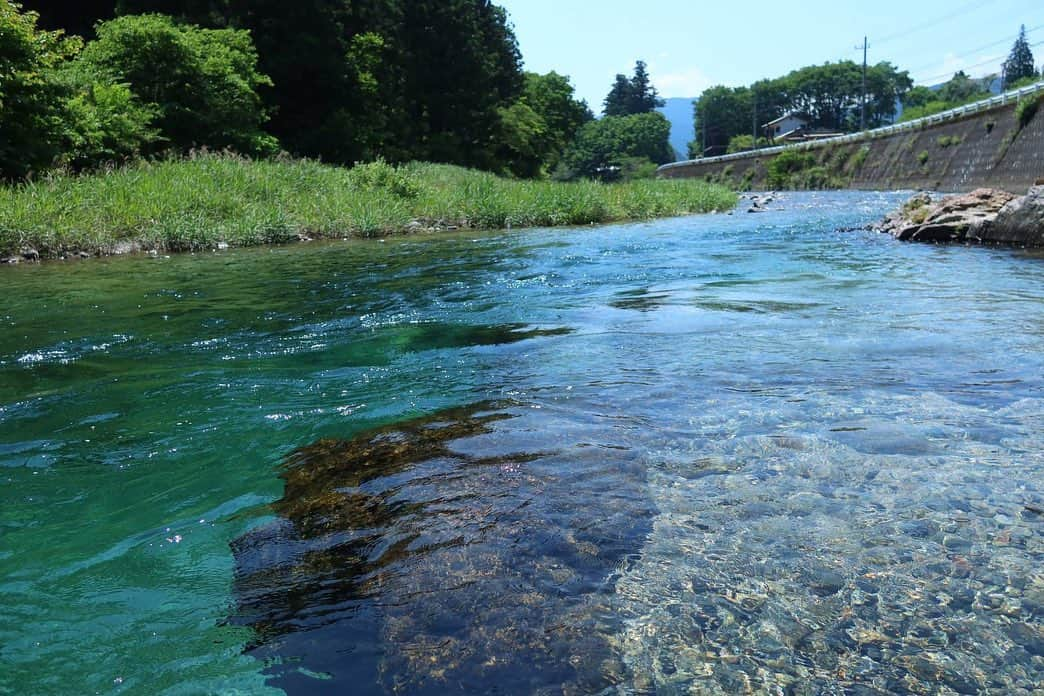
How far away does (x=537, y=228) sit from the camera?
19703 mm

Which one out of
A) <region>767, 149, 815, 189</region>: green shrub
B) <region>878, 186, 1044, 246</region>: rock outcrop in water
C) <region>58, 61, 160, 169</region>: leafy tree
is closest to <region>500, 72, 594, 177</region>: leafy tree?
<region>767, 149, 815, 189</region>: green shrub

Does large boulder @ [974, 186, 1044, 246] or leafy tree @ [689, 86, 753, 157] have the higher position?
leafy tree @ [689, 86, 753, 157]

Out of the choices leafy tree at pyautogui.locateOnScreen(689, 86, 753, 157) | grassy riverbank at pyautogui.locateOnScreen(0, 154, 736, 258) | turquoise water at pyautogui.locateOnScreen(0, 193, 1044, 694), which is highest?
leafy tree at pyautogui.locateOnScreen(689, 86, 753, 157)

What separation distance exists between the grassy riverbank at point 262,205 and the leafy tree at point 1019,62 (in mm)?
105230

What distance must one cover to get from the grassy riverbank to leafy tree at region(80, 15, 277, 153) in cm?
327

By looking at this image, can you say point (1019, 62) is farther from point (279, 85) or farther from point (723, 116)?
point (279, 85)

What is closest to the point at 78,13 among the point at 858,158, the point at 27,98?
the point at 27,98

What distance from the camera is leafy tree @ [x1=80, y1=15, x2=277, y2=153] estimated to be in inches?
816

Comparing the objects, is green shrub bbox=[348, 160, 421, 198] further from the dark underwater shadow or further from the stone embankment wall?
the stone embankment wall

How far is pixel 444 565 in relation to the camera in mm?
2488

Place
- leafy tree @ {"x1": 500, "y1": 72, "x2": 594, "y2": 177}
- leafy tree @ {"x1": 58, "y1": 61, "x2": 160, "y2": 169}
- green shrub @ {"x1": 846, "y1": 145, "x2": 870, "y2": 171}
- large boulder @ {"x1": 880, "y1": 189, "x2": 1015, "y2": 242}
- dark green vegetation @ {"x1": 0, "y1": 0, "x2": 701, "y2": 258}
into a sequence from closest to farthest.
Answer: large boulder @ {"x1": 880, "y1": 189, "x2": 1015, "y2": 242}
dark green vegetation @ {"x1": 0, "y1": 0, "x2": 701, "y2": 258}
leafy tree @ {"x1": 58, "y1": 61, "x2": 160, "y2": 169}
leafy tree @ {"x1": 500, "y1": 72, "x2": 594, "y2": 177}
green shrub @ {"x1": 846, "y1": 145, "x2": 870, "y2": 171}

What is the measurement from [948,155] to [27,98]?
40749 millimetres

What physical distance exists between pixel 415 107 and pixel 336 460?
43.2 metres

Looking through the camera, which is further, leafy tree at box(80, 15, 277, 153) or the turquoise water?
leafy tree at box(80, 15, 277, 153)
